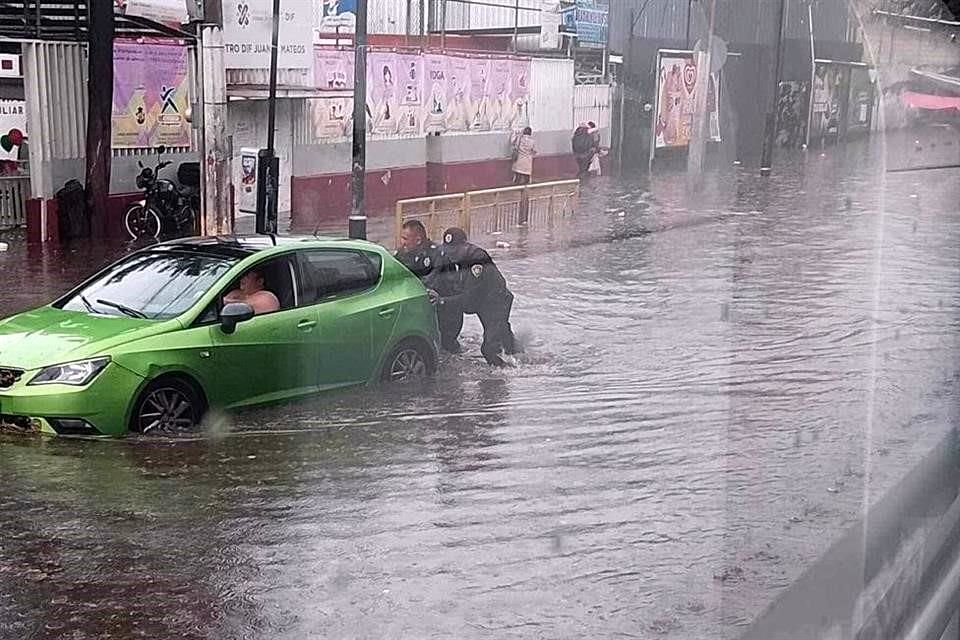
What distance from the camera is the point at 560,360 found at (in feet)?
13.5

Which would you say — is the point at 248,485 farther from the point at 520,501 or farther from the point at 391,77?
the point at 391,77

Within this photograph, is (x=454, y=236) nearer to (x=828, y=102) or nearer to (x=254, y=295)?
(x=254, y=295)

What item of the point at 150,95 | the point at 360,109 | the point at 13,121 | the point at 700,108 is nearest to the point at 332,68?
the point at 360,109

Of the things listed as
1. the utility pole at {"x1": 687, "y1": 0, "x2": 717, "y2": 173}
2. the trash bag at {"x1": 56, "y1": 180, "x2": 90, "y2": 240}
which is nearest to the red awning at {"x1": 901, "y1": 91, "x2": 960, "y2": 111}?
the utility pole at {"x1": 687, "y1": 0, "x2": 717, "y2": 173}

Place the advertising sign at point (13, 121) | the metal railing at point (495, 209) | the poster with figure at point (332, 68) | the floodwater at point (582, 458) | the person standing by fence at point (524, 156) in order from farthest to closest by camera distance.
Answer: the advertising sign at point (13, 121)
the person standing by fence at point (524, 156)
the metal railing at point (495, 209)
the poster with figure at point (332, 68)
the floodwater at point (582, 458)

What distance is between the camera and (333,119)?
10.0ft

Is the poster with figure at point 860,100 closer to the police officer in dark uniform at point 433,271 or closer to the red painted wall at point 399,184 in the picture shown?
the red painted wall at point 399,184

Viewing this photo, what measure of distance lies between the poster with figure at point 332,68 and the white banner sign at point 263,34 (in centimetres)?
5

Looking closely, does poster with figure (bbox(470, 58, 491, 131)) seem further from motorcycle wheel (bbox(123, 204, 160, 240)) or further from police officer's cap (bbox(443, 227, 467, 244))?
motorcycle wheel (bbox(123, 204, 160, 240))

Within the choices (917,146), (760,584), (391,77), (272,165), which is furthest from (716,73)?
(760,584)

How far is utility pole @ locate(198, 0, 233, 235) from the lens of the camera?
10.1 feet

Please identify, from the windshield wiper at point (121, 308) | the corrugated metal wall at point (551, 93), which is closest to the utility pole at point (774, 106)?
the corrugated metal wall at point (551, 93)

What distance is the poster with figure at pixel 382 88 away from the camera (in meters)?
2.83

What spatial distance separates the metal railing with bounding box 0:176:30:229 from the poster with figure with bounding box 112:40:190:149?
1.57 ft
